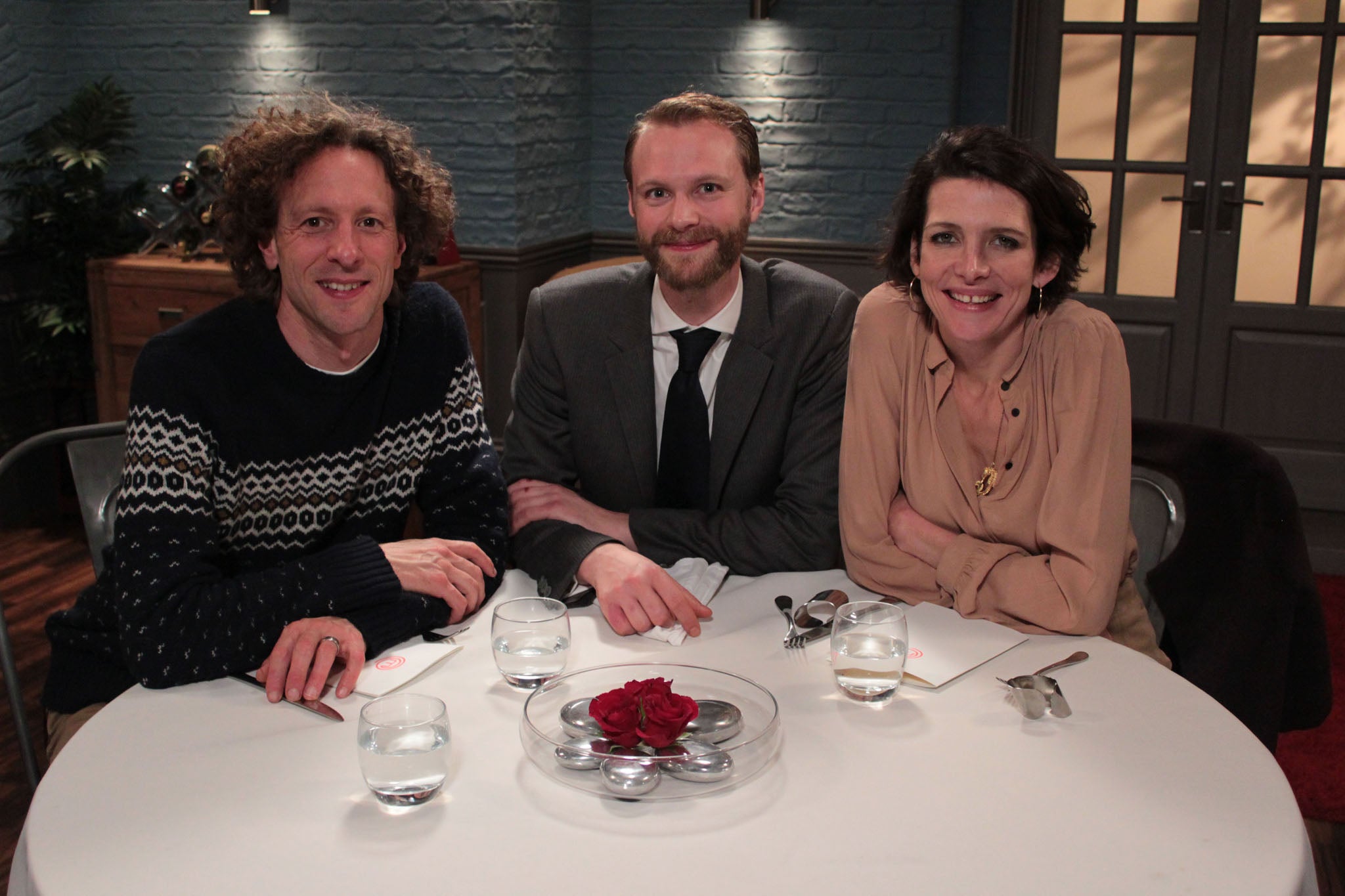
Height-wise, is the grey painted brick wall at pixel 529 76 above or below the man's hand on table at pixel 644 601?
above

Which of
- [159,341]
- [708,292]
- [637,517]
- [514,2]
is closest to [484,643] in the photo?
[637,517]

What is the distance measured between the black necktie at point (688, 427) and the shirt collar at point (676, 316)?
2 cm

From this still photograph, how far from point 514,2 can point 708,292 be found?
2.82 m

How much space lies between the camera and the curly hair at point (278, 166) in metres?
1.83

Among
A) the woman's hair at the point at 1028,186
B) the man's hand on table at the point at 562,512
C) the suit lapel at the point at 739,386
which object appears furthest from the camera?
the suit lapel at the point at 739,386

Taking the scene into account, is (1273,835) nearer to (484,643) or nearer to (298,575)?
(484,643)

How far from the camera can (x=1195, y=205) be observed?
14.1 feet

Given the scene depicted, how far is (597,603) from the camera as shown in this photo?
1.73m

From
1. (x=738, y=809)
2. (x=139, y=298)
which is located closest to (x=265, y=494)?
(x=738, y=809)

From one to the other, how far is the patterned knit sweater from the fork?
0.43 meters

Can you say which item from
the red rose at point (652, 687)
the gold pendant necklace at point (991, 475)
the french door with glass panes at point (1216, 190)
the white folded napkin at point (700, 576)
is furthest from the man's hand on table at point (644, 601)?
the french door with glass panes at point (1216, 190)

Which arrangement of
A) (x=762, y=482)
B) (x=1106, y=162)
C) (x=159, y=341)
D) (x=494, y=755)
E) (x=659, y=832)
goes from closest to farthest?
(x=659, y=832) < (x=494, y=755) < (x=159, y=341) < (x=762, y=482) < (x=1106, y=162)

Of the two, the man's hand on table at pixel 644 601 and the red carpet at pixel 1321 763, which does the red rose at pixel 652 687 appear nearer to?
the man's hand on table at pixel 644 601

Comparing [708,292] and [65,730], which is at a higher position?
[708,292]
